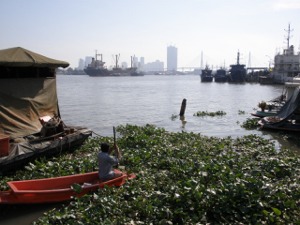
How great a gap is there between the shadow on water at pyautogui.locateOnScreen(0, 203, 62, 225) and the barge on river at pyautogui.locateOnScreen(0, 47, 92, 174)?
2.16m

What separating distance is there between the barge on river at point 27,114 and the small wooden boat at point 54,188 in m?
1.98

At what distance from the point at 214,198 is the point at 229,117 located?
77.6 ft

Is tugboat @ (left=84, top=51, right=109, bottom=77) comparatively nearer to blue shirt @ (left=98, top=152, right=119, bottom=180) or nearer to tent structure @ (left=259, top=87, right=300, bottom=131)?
tent structure @ (left=259, top=87, right=300, bottom=131)

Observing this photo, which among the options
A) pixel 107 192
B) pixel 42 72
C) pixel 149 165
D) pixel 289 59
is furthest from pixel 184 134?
pixel 289 59

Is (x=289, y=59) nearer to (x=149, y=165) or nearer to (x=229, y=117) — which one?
(x=229, y=117)

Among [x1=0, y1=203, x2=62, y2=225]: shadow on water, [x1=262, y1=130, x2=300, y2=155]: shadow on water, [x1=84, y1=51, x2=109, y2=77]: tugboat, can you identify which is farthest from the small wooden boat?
[x1=84, y1=51, x2=109, y2=77]: tugboat

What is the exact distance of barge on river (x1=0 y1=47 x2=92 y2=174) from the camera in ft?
37.8

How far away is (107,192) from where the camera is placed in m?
8.88

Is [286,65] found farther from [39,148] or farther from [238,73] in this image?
[39,148]

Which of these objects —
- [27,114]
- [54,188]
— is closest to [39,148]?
[27,114]

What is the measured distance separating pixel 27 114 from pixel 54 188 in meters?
4.96

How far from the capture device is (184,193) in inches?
320

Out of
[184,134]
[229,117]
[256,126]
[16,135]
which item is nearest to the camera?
[16,135]

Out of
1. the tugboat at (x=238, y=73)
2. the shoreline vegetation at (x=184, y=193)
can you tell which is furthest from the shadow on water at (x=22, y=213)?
the tugboat at (x=238, y=73)
